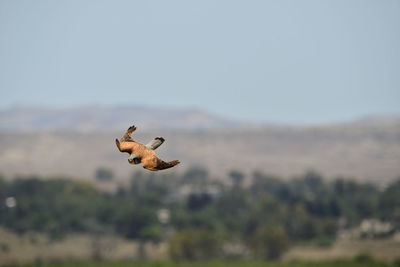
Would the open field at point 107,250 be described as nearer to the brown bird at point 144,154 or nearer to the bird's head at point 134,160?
the brown bird at point 144,154

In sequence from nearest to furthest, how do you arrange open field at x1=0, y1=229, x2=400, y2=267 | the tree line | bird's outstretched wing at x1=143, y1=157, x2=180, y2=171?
bird's outstretched wing at x1=143, y1=157, x2=180, y2=171
open field at x1=0, y1=229, x2=400, y2=267
the tree line

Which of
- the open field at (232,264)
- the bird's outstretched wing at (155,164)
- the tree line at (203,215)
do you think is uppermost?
the bird's outstretched wing at (155,164)

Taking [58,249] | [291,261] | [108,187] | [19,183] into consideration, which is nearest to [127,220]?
[58,249]

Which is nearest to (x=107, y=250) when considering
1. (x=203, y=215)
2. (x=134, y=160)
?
(x=203, y=215)

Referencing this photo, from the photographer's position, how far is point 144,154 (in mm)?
10875

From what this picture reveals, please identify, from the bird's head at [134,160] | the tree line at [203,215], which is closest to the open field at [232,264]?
the tree line at [203,215]

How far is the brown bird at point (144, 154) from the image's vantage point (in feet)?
35.1

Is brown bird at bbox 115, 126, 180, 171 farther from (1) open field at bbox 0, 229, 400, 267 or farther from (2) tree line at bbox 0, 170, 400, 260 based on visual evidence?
(2) tree line at bbox 0, 170, 400, 260

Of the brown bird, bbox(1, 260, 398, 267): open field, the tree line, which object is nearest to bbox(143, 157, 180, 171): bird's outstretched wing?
the brown bird

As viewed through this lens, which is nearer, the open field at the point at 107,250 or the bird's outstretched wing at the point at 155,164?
the bird's outstretched wing at the point at 155,164

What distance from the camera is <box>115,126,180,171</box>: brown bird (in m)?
10.7

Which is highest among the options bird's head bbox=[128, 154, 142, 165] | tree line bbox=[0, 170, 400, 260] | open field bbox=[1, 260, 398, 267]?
bird's head bbox=[128, 154, 142, 165]

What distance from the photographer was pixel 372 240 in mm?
127250

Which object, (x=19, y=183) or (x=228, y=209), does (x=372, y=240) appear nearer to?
(x=228, y=209)
